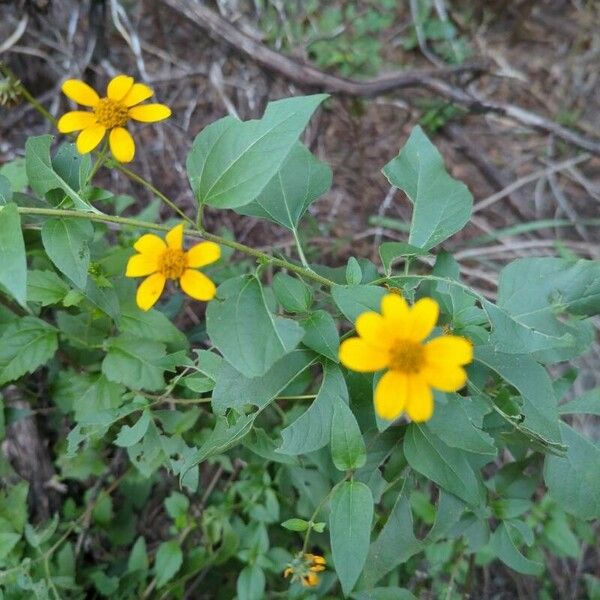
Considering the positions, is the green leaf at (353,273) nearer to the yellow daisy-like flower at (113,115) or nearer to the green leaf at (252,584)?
the yellow daisy-like flower at (113,115)

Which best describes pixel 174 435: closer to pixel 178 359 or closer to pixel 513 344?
pixel 178 359

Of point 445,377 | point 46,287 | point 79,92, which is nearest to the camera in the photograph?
point 445,377

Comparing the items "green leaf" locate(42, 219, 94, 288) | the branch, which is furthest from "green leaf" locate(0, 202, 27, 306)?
the branch

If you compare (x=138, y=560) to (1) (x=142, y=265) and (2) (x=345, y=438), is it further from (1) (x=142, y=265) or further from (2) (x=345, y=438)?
(1) (x=142, y=265)

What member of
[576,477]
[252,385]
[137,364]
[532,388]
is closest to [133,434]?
[137,364]

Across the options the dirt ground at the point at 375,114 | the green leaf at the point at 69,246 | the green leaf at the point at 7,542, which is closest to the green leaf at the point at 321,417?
the green leaf at the point at 69,246
